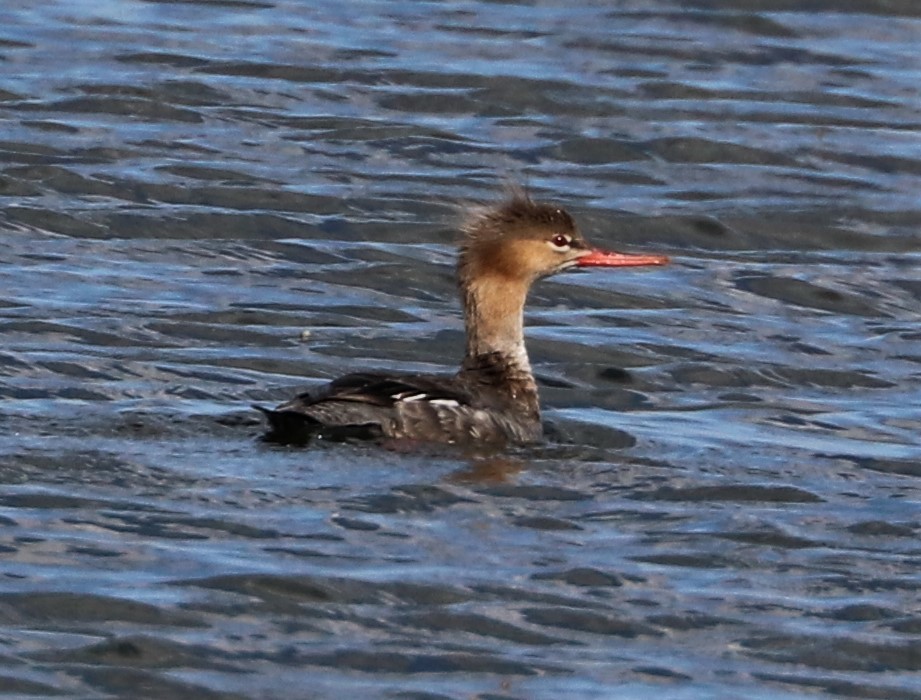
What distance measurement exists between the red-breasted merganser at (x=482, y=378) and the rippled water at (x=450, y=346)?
0.17m

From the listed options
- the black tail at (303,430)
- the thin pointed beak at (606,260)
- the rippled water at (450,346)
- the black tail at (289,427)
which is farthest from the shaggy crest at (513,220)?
the black tail at (289,427)

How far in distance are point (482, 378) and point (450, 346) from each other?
4.84ft

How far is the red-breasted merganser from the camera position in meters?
10.8

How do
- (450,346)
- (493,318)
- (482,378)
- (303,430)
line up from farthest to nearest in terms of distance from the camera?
(450,346) < (493,318) < (482,378) < (303,430)

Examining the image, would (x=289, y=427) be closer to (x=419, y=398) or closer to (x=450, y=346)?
(x=419, y=398)

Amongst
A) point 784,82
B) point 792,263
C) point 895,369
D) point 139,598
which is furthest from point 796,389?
point 784,82

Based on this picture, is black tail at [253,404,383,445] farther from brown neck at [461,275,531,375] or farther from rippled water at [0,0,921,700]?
brown neck at [461,275,531,375]

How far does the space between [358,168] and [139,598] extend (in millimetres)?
7528

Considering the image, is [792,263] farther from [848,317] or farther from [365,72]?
[365,72]

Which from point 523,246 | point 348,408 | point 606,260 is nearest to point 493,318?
point 523,246

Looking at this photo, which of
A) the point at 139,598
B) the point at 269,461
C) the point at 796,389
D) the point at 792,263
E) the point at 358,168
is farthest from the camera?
the point at 358,168

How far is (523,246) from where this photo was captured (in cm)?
1212

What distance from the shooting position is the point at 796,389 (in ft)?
41.6

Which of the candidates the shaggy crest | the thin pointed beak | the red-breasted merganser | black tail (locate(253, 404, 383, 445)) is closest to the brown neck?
the red-breasted merganser
